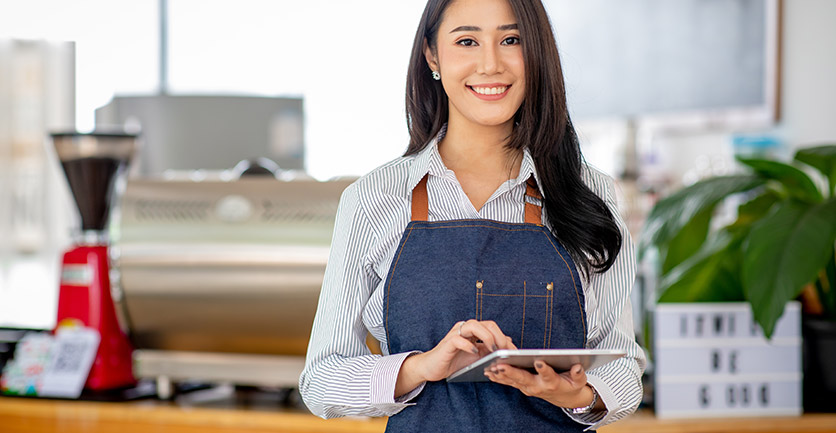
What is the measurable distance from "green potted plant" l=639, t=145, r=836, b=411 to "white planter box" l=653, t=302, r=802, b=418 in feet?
0.19

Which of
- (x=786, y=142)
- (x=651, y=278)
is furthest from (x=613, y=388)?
(x=786, y=142)

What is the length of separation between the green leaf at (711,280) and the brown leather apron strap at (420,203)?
831 millimetres

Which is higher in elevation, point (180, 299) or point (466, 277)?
point (466, 277)

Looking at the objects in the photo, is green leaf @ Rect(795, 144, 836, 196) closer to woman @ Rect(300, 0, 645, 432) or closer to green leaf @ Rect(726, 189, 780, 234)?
green leaf @ Rect(726, 189, 780, 234)

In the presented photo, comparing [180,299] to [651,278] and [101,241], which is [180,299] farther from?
[651,278]

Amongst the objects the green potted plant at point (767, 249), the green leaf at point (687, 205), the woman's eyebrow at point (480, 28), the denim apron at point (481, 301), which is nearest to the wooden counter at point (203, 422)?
the green potted plant at point (767, 249)

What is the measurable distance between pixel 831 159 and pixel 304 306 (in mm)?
1125

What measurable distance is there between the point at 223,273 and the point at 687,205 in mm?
1002

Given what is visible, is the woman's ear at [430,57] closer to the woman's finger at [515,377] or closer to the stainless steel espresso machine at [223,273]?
the woman's finger at [515,377]

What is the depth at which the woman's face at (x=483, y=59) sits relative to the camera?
3.36ft

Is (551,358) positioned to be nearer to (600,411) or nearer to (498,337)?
(498,337)

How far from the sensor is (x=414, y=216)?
3.49 ft

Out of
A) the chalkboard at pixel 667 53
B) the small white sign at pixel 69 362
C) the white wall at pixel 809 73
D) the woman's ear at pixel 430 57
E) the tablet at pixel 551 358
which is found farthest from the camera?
the chalkboard at pixel 667 53

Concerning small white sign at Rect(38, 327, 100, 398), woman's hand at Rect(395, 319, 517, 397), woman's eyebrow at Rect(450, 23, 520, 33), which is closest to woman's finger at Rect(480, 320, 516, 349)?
woman's hand at Rect(395, 319, 517, 397)
